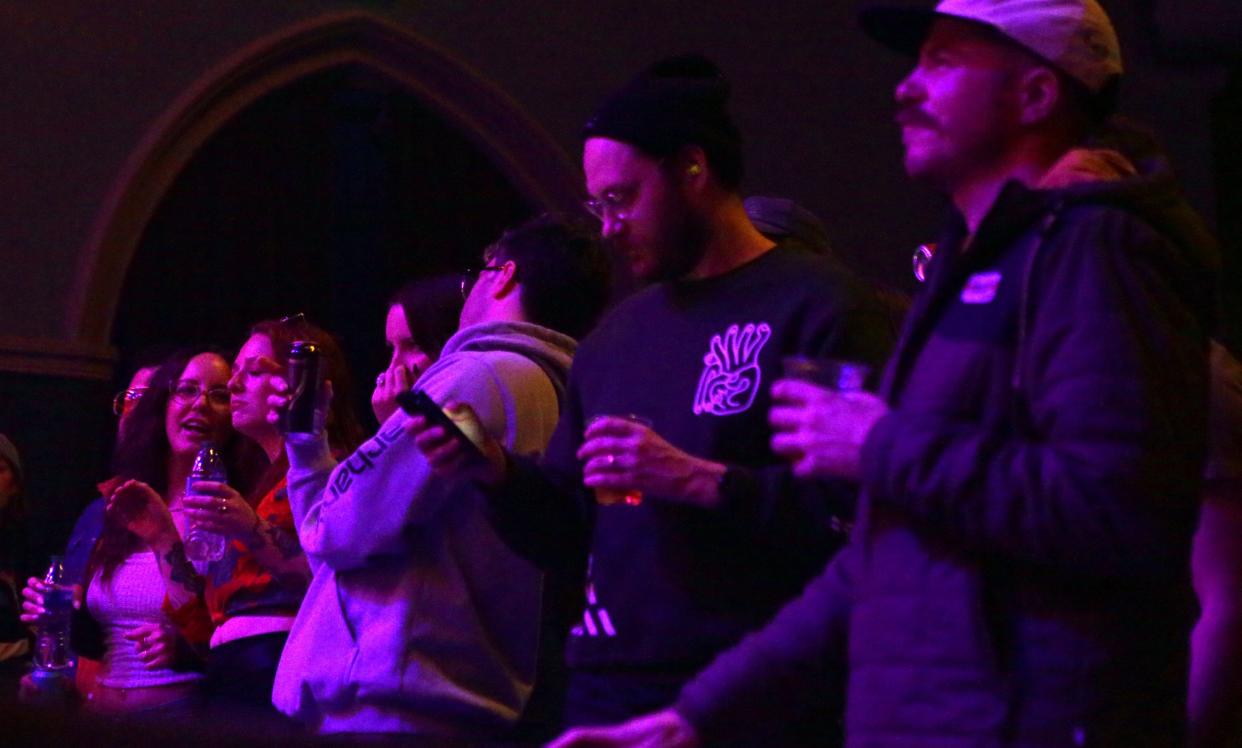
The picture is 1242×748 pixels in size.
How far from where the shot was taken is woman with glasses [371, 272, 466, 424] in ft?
9.67

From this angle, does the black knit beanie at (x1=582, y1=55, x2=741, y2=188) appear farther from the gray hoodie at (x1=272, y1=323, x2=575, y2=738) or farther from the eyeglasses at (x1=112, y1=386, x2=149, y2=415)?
the eyeglasses at (x1=112, y1=386, x2=149, y2=415)

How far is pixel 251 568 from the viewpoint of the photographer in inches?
117

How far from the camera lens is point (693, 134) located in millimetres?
2039

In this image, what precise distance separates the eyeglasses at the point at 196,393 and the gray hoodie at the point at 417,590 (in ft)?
4.46

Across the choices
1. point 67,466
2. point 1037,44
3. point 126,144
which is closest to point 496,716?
point 1037,44

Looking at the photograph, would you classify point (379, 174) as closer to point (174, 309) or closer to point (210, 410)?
point (174, 309)

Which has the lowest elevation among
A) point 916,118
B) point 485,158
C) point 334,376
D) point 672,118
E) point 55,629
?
point 55,629

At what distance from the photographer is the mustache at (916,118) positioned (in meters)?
1.48

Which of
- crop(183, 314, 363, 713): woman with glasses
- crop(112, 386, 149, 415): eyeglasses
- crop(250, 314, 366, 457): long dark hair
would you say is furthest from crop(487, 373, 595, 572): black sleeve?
crop(112, 386, 149, 415): eyeglasses

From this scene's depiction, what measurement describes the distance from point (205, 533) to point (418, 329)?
0.61 metres

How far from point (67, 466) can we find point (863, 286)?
16.3 ft

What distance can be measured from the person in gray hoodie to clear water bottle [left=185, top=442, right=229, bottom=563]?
720mm

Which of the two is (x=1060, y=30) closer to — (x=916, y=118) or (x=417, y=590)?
(x=916, y=118)

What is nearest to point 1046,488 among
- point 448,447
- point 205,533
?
point 448,447
